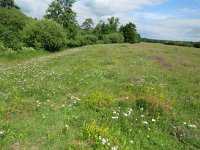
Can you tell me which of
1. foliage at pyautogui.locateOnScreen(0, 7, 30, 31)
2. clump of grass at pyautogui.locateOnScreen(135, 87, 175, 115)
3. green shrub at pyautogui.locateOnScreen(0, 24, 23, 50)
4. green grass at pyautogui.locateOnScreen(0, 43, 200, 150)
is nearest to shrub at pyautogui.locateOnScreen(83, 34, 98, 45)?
foliage at pyautogui.locateOnScreen(0, 7, 30, 31)

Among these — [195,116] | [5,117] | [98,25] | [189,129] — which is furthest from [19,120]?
[98,25]

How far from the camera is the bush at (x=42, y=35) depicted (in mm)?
33656

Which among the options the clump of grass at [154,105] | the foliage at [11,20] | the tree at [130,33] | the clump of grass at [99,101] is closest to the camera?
the clump of grass at [154,105]

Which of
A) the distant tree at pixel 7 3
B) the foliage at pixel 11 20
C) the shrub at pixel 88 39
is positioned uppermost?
the distant tree at pixel 7 3

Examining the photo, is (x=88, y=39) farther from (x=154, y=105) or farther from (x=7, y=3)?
(x=154, y=105)

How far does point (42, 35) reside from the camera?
33.7 m

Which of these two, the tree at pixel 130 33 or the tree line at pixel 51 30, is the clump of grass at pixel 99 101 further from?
the tree at pixel 130 33

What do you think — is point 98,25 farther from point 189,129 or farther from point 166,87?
point 189,129

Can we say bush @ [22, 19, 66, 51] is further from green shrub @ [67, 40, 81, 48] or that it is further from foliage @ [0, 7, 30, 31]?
foliage @ [0, 7, 30, 31]

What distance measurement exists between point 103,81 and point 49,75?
357 centimetres

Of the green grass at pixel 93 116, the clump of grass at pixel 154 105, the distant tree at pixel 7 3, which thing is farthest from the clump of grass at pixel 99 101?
the distant tree at pixel 7 3

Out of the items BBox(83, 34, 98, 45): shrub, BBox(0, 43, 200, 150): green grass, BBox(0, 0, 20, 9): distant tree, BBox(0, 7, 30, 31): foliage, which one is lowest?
BBox(0, 43, 200, 150): green grass

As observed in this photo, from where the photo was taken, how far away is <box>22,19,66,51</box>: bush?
33656 millimetres

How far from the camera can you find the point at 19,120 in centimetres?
748
